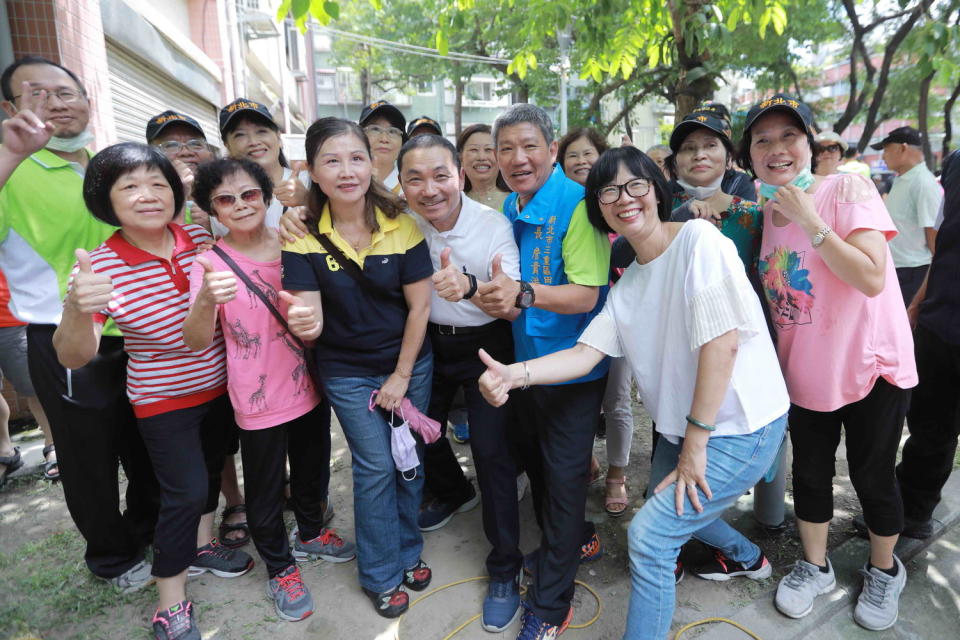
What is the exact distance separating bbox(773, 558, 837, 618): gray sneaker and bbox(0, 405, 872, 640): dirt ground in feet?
0.49

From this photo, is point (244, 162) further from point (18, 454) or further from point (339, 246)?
point (18, 454)

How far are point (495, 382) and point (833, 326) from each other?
1299 millimetres

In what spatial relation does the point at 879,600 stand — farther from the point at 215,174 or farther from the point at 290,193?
the point at 215,174

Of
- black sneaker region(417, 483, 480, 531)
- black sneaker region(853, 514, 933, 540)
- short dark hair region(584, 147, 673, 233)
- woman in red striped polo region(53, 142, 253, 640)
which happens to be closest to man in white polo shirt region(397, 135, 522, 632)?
short dark hair region(584, 147, 673, 233)

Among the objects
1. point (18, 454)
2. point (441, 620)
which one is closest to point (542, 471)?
point (441, 620)

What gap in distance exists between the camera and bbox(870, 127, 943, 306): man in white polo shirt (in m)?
4.74

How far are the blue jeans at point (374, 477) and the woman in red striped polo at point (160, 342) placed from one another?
0.59 metres

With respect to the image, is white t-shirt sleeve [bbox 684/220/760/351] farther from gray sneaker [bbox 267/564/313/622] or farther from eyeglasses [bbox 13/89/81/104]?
eyeglasses [bbox 13/89/81/104]

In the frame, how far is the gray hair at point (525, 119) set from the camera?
2365 millimetres

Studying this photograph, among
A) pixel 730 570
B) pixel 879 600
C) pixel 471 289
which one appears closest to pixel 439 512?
pixel 730 570

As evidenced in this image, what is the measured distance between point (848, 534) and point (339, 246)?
292 cm

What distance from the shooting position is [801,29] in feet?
33.5

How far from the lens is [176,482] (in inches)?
92.8

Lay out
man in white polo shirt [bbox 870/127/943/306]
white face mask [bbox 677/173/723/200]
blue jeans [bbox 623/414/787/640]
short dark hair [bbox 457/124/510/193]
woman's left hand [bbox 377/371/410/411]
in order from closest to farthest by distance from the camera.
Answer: blue jeans [bbox 623/414/787/640], woman's left hand [bbox 377/371/410/411], white face mask [bbox 677/173/723/200], short dark hair [bbox 457/124/510/193], man in white polo shirt [bbox 870/127/943/306]
